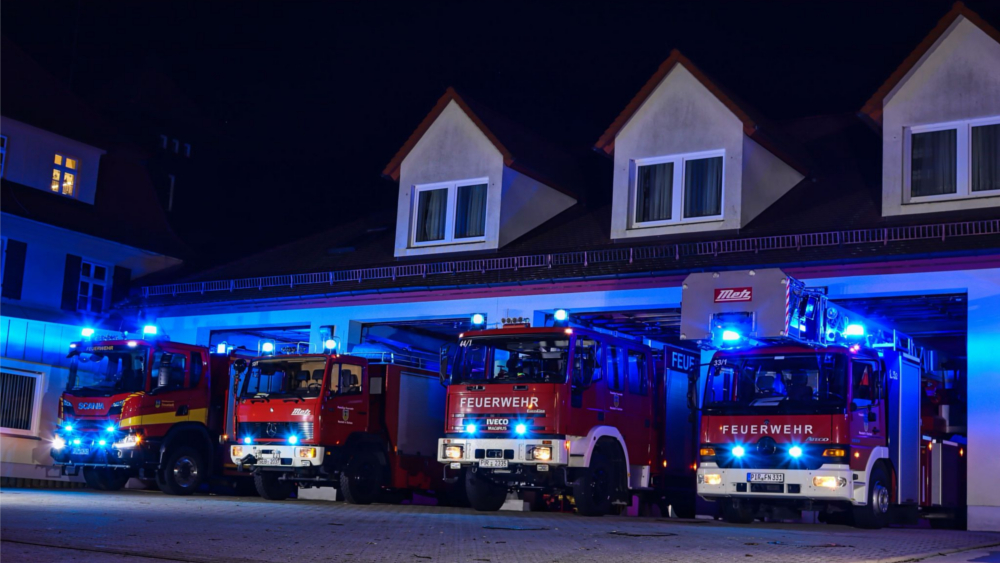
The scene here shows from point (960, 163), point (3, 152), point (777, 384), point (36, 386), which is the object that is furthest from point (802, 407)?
point (3, 152)

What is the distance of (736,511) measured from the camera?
16.5 metres

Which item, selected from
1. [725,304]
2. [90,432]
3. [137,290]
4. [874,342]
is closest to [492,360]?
[725,304]

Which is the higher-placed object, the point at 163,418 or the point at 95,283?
the point at 95,283

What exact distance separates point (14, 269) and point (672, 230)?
13.5 m

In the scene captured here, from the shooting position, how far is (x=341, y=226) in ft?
88.7

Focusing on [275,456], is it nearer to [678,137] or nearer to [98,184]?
[678,137]

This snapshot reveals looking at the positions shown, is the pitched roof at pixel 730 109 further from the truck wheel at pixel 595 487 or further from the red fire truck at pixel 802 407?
the truck wheel at pixel 595 487

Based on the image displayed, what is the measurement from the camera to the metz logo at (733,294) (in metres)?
15.5

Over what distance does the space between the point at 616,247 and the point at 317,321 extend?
6.74 meters

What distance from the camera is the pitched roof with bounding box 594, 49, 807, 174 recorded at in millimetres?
19797

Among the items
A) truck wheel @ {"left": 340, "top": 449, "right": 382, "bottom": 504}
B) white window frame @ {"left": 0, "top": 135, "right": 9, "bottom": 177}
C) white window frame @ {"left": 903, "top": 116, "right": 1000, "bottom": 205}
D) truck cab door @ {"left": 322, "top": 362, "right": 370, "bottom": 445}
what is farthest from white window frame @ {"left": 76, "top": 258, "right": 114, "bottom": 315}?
white window frame @ {"left": 903, "top": 116, "right": 1000, "bottom": 205}

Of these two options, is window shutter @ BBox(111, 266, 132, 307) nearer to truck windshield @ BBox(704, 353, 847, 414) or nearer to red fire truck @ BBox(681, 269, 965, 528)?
red fire truck @ BBox(681, 269, 965, 528)

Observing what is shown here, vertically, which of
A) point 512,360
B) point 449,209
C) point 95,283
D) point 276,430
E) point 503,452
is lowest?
point 503,452

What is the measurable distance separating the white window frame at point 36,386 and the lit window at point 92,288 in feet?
5.90
